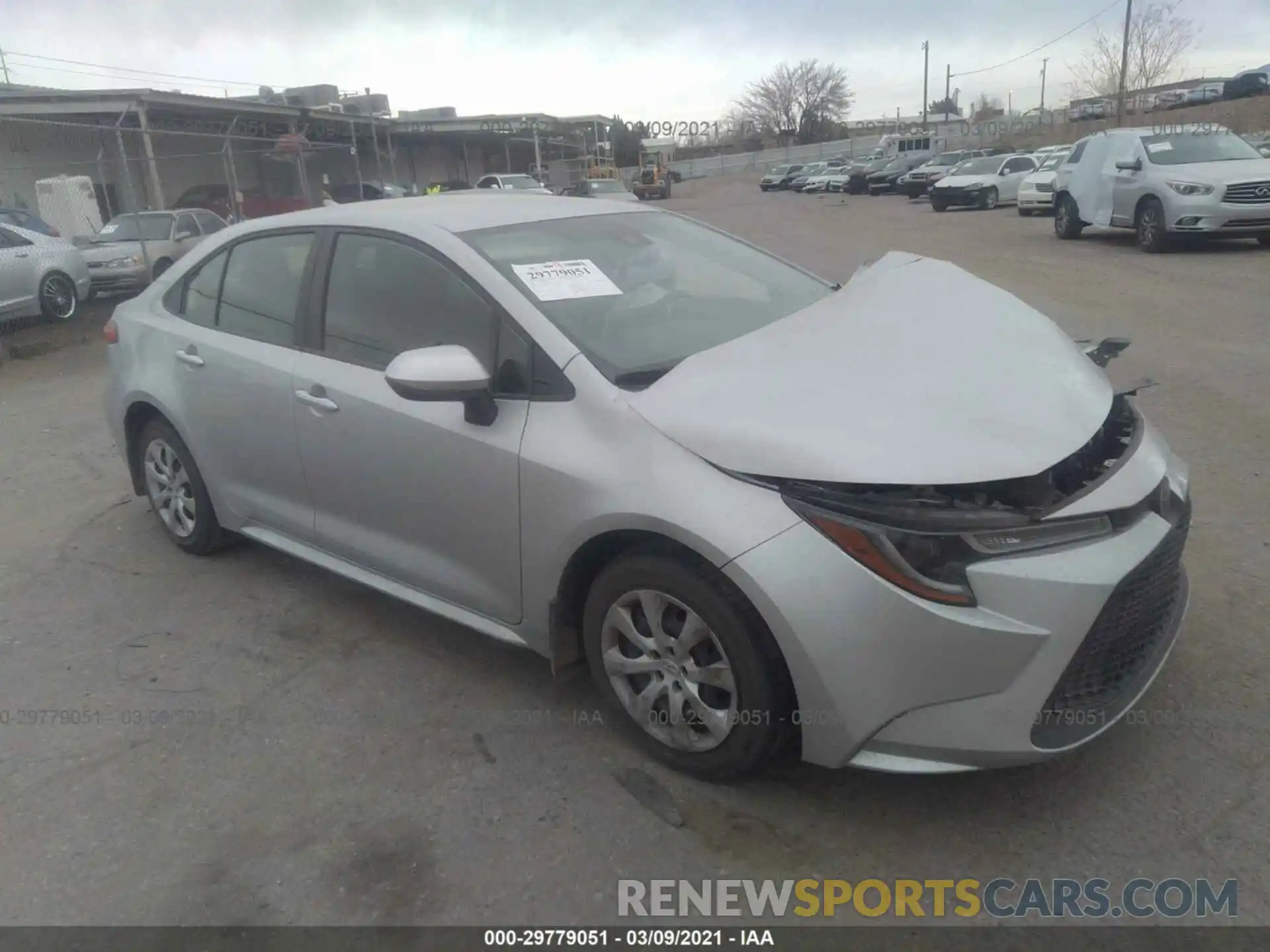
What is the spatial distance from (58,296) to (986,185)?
2164cm

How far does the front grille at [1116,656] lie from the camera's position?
2.50m

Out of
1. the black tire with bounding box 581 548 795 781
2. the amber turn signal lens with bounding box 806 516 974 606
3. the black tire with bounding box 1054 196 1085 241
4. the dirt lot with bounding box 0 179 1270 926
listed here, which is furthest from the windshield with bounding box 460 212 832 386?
the black tire with bounding box 1054 196 1085 241

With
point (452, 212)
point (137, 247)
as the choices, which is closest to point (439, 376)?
point (452, 212)

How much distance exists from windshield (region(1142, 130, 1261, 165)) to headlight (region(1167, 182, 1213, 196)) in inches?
15.9

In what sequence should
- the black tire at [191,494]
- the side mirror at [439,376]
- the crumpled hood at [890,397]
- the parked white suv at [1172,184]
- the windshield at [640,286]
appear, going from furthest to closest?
the parked white suv at [1172,184]
the black tire at [191,494]
the windshield at [640,286]
the side mirror at [439,376]
the crumpled hood at [890,397]

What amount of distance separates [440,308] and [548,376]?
0.59 m

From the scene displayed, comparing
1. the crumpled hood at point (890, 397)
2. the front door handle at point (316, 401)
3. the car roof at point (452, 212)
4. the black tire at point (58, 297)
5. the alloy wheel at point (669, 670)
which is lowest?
the alloy wheel at point (669, 670)

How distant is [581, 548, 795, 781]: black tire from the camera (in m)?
2.61

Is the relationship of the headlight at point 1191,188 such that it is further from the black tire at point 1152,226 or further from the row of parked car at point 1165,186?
the black tire at point 1152,226

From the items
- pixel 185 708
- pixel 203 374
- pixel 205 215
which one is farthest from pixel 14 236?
pixel 185 708

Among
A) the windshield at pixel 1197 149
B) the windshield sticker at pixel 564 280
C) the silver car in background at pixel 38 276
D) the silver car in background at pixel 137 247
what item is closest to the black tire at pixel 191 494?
the windshield sticker at pixel 564 280

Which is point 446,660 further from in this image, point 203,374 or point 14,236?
point 14,236

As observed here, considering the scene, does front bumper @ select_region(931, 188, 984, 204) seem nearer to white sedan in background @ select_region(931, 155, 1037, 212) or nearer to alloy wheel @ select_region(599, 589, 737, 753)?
white sedan in background @ select_region(931, 155, 1037, 212)
